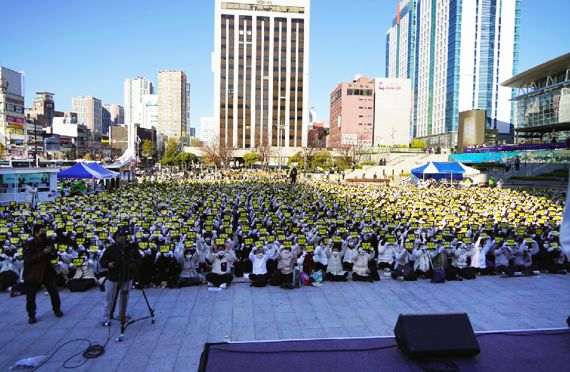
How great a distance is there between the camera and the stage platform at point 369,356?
413 cm

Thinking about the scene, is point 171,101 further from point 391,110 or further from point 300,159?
point 300,159

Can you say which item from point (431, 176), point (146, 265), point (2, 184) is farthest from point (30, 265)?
point (431, 176)

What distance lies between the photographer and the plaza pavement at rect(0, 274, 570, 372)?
6.52 metres

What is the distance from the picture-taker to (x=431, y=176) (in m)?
41.6

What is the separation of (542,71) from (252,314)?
213 feet

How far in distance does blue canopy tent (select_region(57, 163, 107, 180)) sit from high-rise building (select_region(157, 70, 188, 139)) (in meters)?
165

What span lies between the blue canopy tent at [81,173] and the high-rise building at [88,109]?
184m

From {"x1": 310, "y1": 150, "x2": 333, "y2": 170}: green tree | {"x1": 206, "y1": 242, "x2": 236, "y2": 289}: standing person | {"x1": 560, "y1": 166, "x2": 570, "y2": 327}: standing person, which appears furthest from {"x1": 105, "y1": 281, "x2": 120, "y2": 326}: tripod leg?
{"x1": 310, "y1": 150, "x2": 333, "y2": 170}: green tree

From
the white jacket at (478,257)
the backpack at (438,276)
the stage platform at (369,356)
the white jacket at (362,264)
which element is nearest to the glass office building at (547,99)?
the white jacket at (478,257)

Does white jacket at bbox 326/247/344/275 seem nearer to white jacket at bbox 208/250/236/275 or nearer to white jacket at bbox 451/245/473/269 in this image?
white jacket at bbox 208/250/236/275

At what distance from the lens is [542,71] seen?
57094mm

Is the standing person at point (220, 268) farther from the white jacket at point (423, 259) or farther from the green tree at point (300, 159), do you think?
the green tree at point (300, 159)

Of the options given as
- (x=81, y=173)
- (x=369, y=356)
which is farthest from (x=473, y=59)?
(x=369, y=356)

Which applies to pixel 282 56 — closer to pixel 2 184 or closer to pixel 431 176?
pixel 431 176
